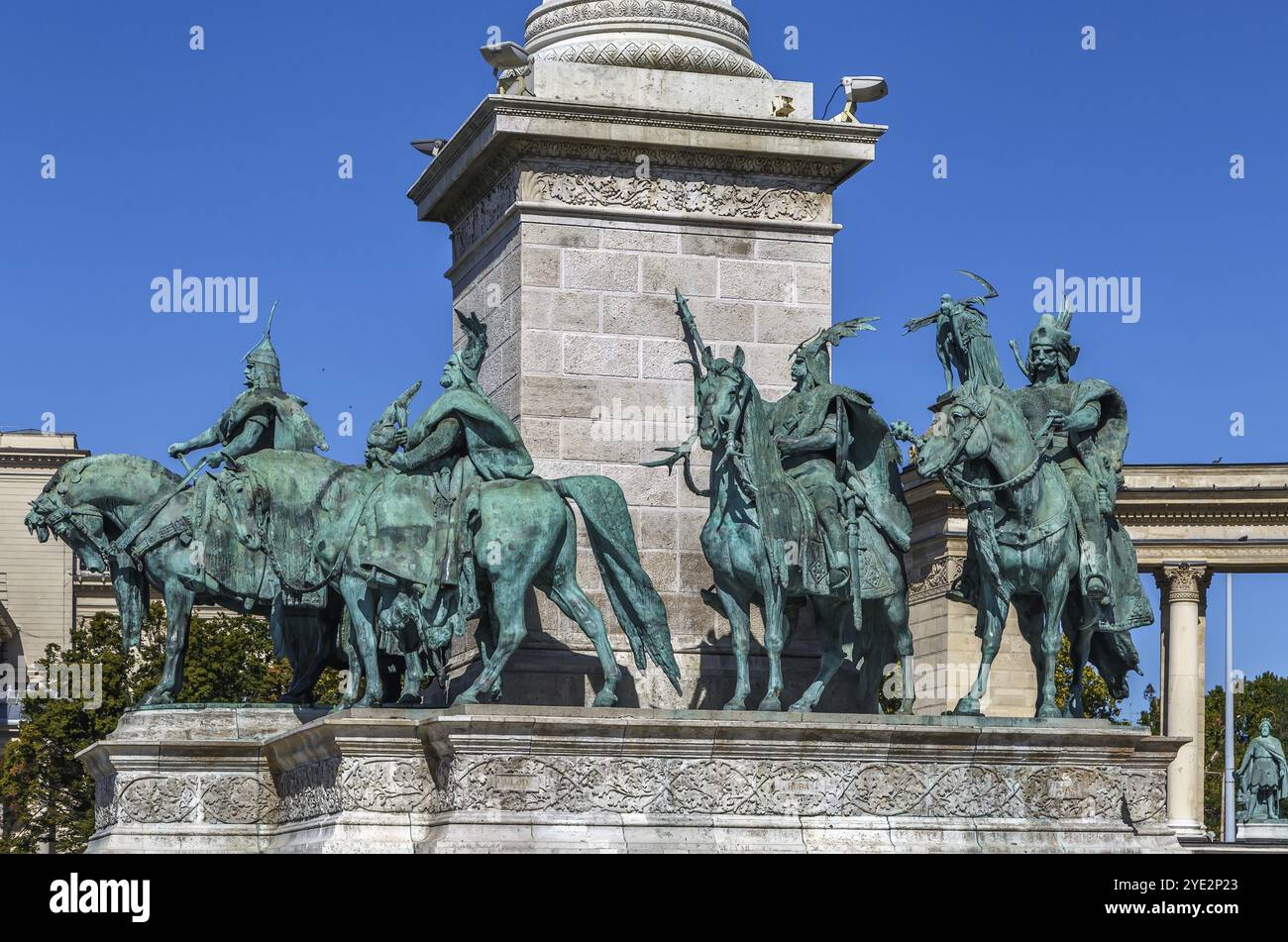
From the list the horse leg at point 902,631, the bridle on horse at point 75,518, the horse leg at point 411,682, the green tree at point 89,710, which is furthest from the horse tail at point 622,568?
the green tree at point 89,710

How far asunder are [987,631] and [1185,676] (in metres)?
30.2

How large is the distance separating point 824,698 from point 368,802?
5628 millimetres

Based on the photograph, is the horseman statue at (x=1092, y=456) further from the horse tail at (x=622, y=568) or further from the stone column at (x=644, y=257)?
the horse tail at (x=622, y=568)

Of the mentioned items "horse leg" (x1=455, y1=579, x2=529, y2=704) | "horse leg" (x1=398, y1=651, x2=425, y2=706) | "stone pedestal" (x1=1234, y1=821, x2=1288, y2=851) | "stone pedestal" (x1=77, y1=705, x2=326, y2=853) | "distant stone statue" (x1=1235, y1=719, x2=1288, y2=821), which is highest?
"horse leg" (x1=455, y1=579, x2=529, y2=704)

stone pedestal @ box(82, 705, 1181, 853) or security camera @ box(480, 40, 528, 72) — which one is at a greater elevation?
security camera @ box(480, 40, 528, 72)

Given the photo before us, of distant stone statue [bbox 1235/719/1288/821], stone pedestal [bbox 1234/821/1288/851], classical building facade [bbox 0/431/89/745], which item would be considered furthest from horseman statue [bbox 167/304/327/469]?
classical building facade [bbox 0/431/89/745]

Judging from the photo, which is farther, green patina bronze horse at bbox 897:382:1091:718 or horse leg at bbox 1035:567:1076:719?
horse leg at bbox 1035:567:1076:719

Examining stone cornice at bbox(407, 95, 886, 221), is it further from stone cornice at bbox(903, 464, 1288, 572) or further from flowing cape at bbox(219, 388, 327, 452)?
stone cornice at bbox(903, 464, 1288, 572)

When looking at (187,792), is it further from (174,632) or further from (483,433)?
(483,433)

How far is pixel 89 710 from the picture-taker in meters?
45.4

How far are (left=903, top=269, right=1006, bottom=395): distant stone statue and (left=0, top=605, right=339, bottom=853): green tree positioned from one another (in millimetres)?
22432

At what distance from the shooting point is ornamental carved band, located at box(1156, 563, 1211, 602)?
180 ft

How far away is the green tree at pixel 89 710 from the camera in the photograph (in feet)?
156
